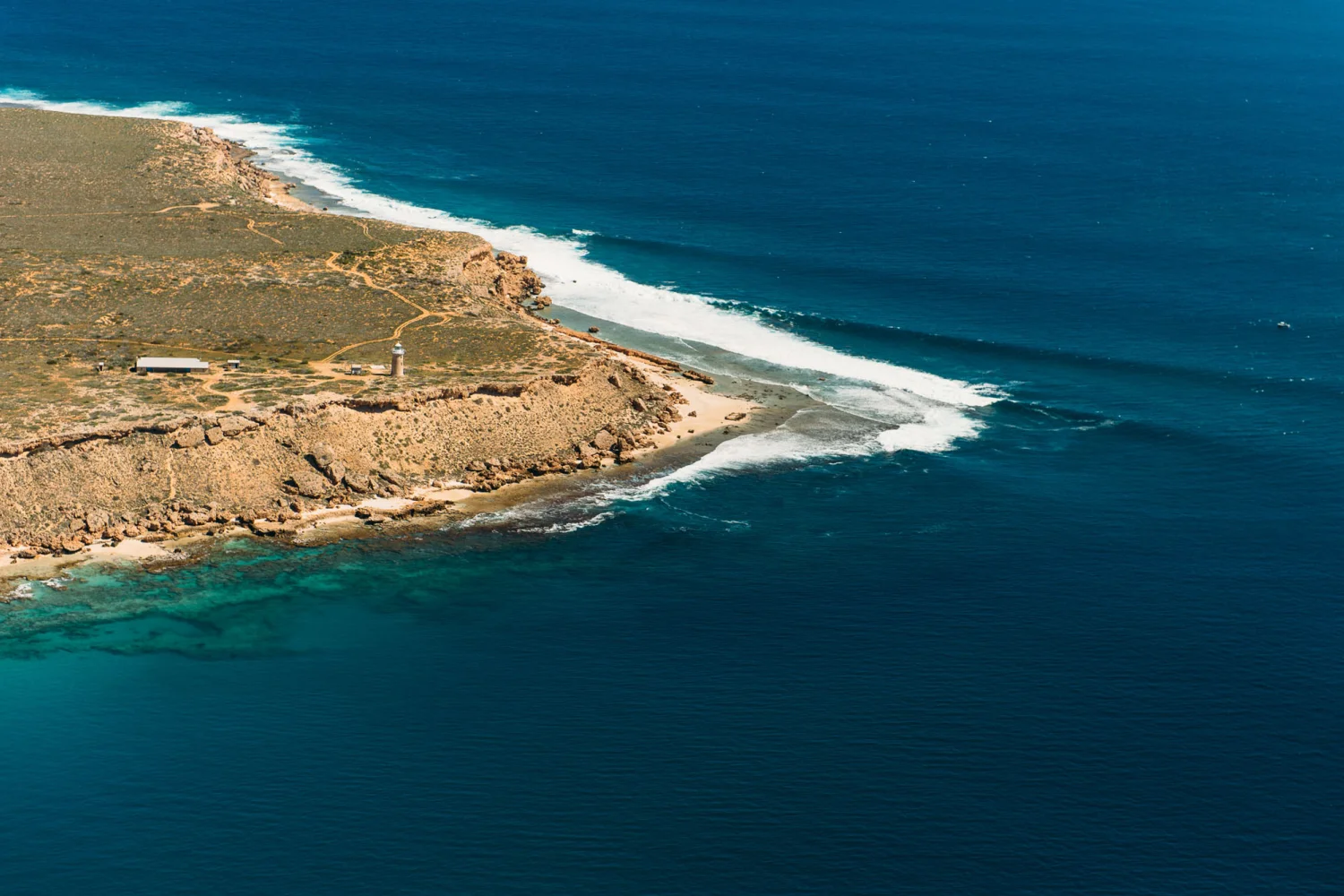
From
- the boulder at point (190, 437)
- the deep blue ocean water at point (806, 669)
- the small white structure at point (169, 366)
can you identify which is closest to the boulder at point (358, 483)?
the deep blue ocean water at point (806, 669)

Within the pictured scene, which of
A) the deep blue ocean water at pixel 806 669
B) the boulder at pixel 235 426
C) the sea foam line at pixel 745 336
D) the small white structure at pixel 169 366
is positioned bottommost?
the deep blue ocean water at pixel 806 669

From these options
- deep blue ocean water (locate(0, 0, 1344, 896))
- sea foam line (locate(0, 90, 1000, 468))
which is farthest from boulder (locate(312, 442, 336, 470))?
sea foam line (locate(0, 90, 1000, 468))

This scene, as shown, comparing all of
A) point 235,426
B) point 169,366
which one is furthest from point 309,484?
point 169,366

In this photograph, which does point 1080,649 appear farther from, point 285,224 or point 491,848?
point 285,224

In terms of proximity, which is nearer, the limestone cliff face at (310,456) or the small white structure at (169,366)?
the limestone cliff face at (310,456)

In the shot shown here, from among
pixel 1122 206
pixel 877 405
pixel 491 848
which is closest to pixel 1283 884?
pixel 491 848

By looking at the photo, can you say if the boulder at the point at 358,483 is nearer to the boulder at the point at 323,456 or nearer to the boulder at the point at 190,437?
the boulder at the point at 323,456
